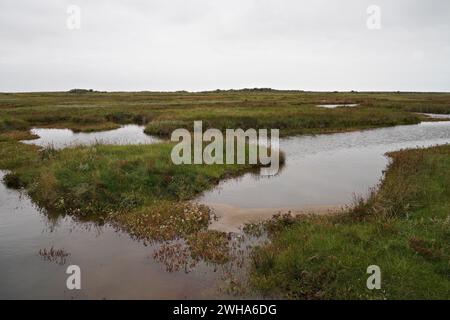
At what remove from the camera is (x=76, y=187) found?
17391 millimetres

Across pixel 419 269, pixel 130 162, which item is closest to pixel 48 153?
pixel 130 162

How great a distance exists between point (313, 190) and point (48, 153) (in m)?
16.1

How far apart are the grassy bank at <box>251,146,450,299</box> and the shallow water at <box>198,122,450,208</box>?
3827 mm

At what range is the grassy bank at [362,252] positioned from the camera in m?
9.32

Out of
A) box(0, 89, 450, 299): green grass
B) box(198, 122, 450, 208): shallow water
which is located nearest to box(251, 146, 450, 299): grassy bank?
box(0, 89, 450, 299): green grass

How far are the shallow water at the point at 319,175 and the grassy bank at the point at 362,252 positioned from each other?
383 cm

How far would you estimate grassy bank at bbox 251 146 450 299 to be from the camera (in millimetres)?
9320

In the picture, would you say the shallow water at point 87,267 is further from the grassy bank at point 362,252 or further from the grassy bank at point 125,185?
the grassy bank at point 362,252

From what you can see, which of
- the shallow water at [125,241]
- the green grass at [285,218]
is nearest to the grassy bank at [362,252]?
the green grass at [285,218]

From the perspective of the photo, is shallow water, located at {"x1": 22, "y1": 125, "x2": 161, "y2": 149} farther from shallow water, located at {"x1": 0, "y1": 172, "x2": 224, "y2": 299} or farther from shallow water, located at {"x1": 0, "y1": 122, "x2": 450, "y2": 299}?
shallow water, located at {"x1": 0, "y1": 172, "x2": 224, "y2": 299}

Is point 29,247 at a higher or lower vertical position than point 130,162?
lower

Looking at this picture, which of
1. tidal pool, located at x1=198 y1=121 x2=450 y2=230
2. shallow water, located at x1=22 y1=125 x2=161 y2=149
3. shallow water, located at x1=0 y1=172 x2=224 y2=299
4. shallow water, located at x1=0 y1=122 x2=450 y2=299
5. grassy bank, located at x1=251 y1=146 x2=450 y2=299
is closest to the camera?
grassy bank, located at x1=251 y1=146 x2=450 y2=299

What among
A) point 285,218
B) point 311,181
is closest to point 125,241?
point 285,218

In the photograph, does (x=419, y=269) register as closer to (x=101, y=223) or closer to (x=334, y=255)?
(x=334, y=255)
